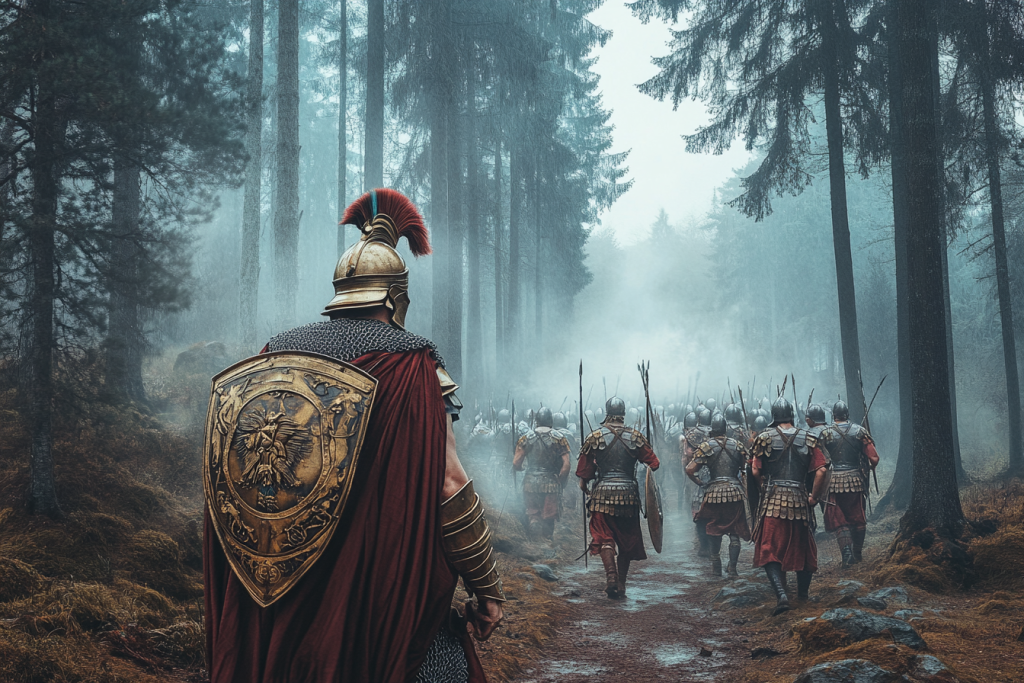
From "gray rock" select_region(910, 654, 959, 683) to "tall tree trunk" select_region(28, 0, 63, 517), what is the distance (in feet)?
19.5

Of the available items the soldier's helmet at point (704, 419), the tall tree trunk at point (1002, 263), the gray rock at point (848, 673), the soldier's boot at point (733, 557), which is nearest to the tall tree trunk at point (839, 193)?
the tall tree trunk at point (1002, 263)

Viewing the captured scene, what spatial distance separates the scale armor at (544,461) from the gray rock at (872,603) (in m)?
5.70

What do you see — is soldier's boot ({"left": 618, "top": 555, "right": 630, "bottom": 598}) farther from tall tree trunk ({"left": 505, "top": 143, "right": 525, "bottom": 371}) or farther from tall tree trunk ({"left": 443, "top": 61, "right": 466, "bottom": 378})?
tall tree trunk ({"left": 505, "top": 143, "right": 525, "bottom": 371})

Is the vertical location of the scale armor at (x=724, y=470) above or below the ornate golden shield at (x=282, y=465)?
below

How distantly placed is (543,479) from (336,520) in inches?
386

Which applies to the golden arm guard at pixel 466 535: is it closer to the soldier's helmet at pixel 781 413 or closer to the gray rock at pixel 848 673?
the gray rock at pixel 848 673

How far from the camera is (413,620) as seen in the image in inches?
88.0

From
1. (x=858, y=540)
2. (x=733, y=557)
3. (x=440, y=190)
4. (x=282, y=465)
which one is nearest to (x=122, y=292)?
(x=282, y=465)

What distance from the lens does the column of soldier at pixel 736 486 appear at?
7367 mm

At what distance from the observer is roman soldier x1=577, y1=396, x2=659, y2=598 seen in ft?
26.9

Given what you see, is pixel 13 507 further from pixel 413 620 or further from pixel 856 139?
pixel 856 139

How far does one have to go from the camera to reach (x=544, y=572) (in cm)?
916

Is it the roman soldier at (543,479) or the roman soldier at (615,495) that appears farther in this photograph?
the roman soldier at (543,479)

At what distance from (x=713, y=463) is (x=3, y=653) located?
26.9 ft
